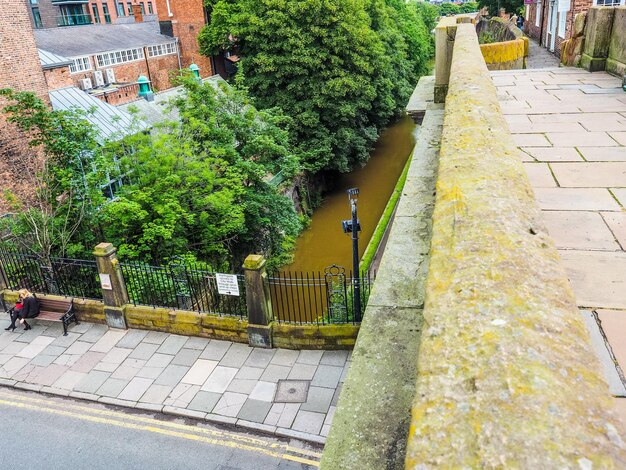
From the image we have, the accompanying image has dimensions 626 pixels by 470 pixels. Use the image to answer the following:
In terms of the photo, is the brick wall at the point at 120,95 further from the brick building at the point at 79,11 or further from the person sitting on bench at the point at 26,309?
the person sitting on bench at the point at 26,309

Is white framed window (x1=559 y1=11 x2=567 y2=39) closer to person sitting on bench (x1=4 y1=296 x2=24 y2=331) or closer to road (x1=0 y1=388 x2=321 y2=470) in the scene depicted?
road (x1=0 y1=388 x2=321 y2=470)

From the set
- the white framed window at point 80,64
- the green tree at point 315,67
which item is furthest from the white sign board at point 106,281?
the white framed window at point 80,64

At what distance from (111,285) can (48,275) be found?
2.75 m

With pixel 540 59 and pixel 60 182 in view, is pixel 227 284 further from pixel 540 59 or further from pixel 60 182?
pixel 540 59

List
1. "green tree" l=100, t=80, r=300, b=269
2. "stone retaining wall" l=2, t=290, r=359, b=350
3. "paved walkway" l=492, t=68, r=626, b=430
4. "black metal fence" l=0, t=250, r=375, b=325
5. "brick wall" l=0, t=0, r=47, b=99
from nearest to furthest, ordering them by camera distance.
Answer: "paved walkway" l=492, t=68, r=626, b=430
"stone retaining wall" l=2, t=290, r=359, b=350
"black metal fence" l=0, t=250, r=375, b=325
"green tree" l=100, t=80, r=300, b=269
"brick wall" l=0, t=0, r=47, b=99

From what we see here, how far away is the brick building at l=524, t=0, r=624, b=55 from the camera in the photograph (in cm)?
1573

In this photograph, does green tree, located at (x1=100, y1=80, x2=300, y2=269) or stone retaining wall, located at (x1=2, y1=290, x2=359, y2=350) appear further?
green tree, located at (x1=100, y1=80, x2=300, y2=269)

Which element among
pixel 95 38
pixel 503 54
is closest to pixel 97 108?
pixel 503 54

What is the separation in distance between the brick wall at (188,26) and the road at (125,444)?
98.1 feet

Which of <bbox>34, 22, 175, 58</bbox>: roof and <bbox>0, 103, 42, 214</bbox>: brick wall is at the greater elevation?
<bbox>34, 22, 175, 58</bbox>: roof

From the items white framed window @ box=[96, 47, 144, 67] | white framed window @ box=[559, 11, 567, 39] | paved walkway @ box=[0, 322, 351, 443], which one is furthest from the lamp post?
white framed window @ box=[96, 47, 144, 67]

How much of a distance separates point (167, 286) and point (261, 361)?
11.0 feet

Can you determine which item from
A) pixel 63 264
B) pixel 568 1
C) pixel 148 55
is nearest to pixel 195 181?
pixel 63 264

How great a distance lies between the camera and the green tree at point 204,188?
46.2 feet
